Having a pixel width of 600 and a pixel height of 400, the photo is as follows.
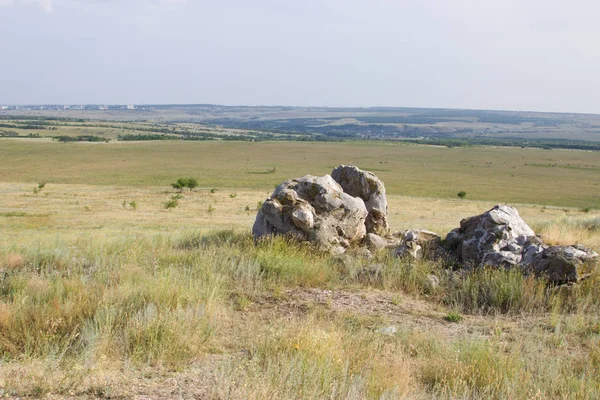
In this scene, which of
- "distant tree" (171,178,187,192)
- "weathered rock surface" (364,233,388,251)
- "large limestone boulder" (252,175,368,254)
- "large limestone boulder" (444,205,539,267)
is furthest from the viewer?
"distant tree" (171,178,187,192)

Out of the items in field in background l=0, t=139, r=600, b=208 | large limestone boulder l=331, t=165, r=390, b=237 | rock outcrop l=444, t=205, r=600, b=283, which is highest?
large limestone boulder l=331, t=165, r=390, b=237

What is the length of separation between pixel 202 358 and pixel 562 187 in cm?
8848

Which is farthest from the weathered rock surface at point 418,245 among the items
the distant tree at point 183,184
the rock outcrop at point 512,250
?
the distant tree at point 183,184

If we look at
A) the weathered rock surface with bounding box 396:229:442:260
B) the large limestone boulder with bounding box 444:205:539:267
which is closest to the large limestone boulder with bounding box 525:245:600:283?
the large limestone boulder with bounding box 444:205:539:267

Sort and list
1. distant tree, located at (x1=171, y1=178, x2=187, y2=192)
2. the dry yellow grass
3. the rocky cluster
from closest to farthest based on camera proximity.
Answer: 1. the rocky cluster
2. the dry yellow grass
3. distant tree, located at (x1=171, y1=178, x2=187, y2=192)

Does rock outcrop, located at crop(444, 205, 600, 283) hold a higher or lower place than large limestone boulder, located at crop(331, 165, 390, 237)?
lower

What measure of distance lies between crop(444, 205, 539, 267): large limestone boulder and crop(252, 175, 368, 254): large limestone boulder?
224 cm

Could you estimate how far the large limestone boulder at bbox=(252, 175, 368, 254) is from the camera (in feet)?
37.6

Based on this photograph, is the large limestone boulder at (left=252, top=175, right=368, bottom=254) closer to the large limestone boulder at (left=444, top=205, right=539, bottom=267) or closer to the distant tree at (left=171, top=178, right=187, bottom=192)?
the large limestone boulder at (left=444, top=205, right=539, bottom=267)

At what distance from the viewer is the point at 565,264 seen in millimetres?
8516

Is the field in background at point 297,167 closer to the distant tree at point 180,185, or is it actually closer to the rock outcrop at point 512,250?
the distant tree at point 180,185

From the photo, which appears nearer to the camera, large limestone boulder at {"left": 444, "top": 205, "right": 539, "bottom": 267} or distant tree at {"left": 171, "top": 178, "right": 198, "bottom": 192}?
large limestone boulder at {"left": 444, "top": 205, "right": 539, "bottom": 267}

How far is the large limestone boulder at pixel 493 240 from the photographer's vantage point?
9788mm

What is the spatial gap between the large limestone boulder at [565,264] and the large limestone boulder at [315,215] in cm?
418
